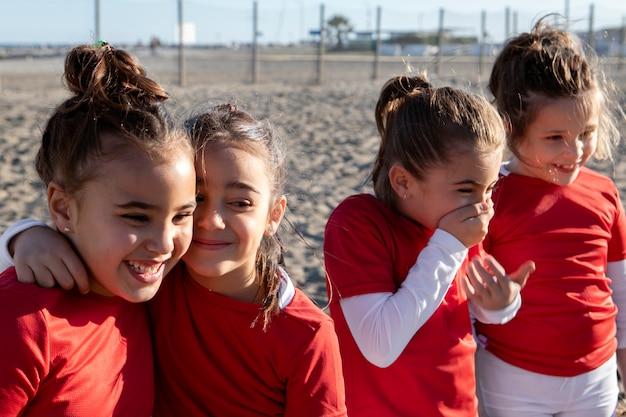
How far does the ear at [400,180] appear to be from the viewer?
6.37 ft

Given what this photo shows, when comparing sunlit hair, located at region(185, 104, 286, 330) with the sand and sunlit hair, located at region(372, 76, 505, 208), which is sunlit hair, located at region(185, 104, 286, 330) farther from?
sunlit hair, located at region(372, 76, 505, 208)

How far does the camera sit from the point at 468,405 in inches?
77.2

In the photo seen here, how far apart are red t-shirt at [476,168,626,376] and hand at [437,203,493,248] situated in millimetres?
→ 437

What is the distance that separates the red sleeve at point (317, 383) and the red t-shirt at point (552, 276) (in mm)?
817

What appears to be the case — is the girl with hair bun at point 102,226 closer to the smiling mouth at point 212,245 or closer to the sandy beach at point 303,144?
the smiling mouth at point 212,245

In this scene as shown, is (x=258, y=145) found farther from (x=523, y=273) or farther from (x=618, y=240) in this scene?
(x=618, y=240)

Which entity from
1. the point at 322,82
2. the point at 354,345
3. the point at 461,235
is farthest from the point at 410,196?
the point at 322,82

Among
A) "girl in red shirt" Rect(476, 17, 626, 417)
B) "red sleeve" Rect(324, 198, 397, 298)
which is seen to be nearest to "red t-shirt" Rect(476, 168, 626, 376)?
"girl in red shirt" Rect(476, 17, 626, 417)

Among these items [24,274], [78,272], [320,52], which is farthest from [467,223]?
[320,52]

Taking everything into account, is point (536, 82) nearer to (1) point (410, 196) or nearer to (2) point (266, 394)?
(1) point (410, 196)

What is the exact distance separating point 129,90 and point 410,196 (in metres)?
0.78

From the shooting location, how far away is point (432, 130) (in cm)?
190

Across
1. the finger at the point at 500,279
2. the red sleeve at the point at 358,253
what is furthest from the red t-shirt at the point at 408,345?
the finger at the point at 500,279

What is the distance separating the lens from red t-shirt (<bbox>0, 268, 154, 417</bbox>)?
4.71 ft
